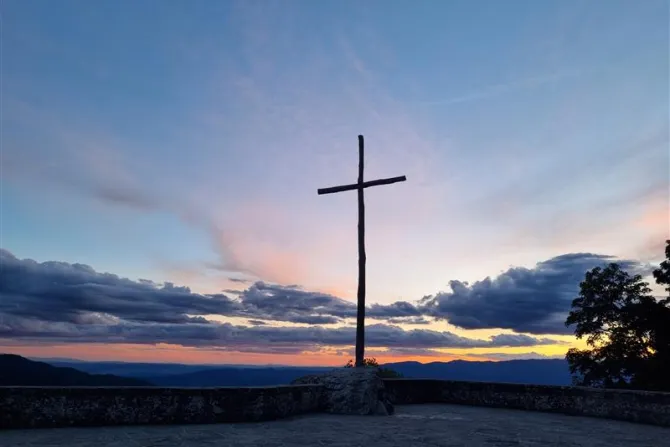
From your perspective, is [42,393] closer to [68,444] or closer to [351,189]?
[68,444]

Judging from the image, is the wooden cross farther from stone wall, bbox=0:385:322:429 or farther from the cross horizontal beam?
stone wall, bbox=0:385:322:429

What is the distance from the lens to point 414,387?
15.2 m

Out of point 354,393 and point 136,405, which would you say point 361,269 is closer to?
point 354,393

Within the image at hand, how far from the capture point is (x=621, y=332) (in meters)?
24.8

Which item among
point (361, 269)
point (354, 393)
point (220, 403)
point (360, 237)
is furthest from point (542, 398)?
point (220, 403)

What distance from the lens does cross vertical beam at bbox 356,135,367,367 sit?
44.9 ft

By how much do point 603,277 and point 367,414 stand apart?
1897 cm

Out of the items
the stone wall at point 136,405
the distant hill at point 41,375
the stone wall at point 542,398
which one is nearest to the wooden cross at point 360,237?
the stone wall at point 542,398

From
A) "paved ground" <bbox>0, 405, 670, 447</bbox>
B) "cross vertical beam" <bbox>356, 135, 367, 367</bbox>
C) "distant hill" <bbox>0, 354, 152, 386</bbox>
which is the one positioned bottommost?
"distant hill" <bbox>0, 354, 152, 386</bbox>

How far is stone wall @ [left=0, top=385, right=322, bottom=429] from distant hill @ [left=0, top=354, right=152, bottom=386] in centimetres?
11895

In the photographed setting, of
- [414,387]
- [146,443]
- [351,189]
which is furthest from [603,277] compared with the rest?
[146,443]

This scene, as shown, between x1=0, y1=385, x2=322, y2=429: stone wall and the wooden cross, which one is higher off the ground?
the wooden cross

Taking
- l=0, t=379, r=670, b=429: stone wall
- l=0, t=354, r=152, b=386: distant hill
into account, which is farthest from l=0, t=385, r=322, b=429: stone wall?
l=0, t=354, r=152, b=386: distant hill

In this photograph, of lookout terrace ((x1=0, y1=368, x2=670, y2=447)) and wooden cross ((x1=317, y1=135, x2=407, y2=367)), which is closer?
lookout terrace ((x1=0, y1=368, x2=670, y2=447))
